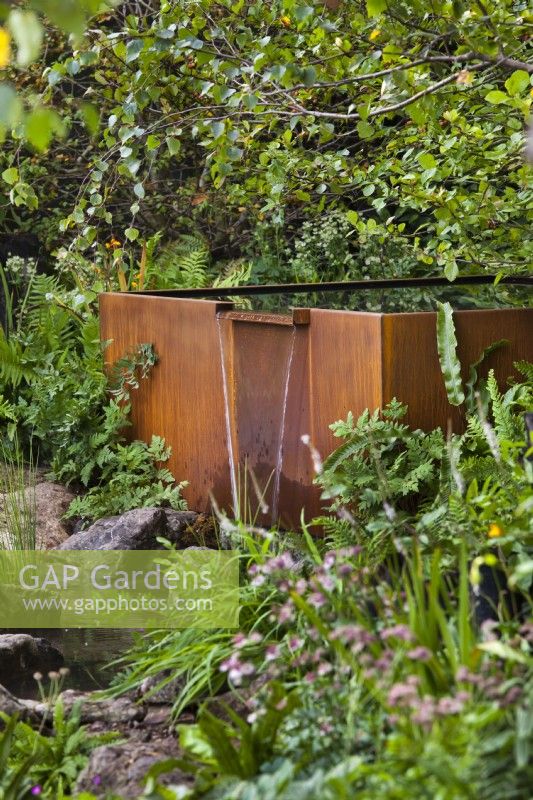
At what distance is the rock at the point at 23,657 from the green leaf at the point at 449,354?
75.2 inches

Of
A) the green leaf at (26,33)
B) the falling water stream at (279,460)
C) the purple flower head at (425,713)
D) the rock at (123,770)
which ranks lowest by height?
the rock at (123,770)

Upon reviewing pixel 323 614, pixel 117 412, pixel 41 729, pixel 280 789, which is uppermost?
pixel 117 412

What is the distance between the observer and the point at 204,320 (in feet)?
16.5

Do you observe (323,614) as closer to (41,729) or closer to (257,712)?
(257,712)

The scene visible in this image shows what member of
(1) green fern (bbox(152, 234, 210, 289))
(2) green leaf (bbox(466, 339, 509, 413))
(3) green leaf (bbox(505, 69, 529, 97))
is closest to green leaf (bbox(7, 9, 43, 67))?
(3) green leaf (bbox(505, 69, 529, 97))

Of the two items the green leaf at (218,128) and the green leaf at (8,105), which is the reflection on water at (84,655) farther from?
the green leaf at (8,105)

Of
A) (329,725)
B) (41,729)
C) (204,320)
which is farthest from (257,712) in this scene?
(204,320)

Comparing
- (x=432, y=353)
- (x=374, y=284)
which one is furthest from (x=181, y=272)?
(x=432, y=353)

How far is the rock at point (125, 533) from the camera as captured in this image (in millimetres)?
4570

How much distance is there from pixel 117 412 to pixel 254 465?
46.4 inches

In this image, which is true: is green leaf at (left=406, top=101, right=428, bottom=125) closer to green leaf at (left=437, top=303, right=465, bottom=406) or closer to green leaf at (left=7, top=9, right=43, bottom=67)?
green leaf at (left=437, top=303, right=465, bottom=406)

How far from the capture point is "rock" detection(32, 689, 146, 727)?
121 inches

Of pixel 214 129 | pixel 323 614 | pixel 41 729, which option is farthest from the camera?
pixel 214 129

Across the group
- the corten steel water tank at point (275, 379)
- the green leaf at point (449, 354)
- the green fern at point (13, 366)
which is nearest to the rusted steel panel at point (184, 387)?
the corten steel water tank at point (275, 379)
